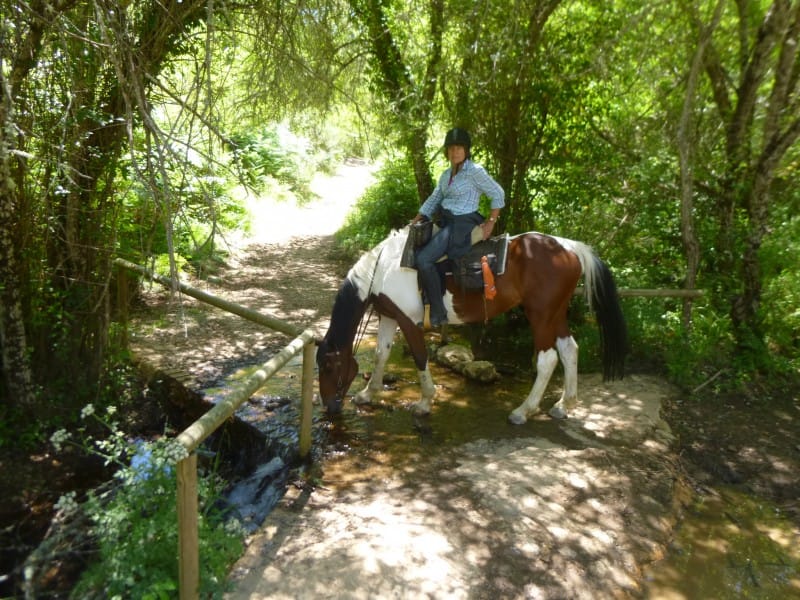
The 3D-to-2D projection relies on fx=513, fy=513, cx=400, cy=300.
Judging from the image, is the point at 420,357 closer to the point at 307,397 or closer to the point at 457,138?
the point at 307,397

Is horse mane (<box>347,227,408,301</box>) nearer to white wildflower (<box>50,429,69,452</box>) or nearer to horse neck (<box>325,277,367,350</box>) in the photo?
horse neck (<box>325,277,367,350</box>)

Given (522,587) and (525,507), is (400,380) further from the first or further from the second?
(522,587)

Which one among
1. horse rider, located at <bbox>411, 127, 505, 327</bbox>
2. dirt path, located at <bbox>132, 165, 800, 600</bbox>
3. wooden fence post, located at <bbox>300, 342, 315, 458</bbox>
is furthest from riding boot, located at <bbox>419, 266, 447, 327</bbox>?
wooden fence post, located at <bbox>300, 342, 315, 458</bbox>

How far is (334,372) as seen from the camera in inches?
174

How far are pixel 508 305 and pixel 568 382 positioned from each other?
92 cm

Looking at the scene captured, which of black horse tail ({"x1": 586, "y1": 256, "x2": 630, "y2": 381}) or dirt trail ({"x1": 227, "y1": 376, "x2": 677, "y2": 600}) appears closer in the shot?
dirt trail ({"x1": 227, "y1": 376, "x2": 677, "y2": 600})

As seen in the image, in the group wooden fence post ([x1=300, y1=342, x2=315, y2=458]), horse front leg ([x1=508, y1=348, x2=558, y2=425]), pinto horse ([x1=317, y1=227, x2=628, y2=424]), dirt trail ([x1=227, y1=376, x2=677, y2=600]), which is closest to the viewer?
dirt trail ([x1=227, y1=376, x2=677, y2=600])

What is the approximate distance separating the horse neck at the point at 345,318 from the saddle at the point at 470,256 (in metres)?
0.53

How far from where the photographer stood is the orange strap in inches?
181

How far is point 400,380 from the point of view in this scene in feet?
18.5

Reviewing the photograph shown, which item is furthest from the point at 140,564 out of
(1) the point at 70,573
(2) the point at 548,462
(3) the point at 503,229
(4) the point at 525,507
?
(3) the point at 503,229

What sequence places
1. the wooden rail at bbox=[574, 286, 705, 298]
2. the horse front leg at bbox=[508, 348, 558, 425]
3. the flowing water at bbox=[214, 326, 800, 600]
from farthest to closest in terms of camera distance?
the wooden rail at bbox=[574, 286, 705, 298] → the horse front leg at bbox=[508, 348, 558, 425] → the flowing water at bbox=[214, 326, 800, 600]

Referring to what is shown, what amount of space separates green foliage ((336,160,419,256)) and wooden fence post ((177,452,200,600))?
8.67m

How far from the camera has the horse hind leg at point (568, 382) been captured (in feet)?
15.8
